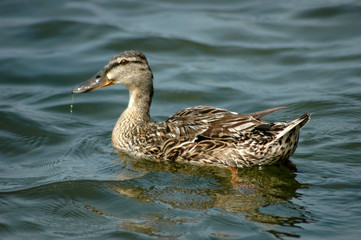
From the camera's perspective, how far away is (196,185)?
6977 mm

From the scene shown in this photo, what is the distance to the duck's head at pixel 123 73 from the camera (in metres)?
8.14

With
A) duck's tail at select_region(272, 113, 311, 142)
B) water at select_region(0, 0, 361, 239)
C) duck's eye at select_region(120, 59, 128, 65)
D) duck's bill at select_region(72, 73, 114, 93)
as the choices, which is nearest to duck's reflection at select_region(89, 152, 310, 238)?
water at select_region(0, 0, 361, 239)

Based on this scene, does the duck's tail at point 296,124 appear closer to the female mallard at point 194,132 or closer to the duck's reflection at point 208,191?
the female mallard at point 194,132

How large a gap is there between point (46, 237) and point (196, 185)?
207 cm

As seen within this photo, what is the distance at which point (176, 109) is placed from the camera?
1009 centimetres

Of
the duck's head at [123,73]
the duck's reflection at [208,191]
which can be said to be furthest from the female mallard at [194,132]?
the duck's reflection at [208,191]

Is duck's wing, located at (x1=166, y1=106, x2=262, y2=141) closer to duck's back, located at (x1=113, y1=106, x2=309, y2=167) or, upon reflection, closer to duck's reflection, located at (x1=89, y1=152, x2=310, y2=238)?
duck's back, located at (x1=113, y1=106, x2=309, y2=167)

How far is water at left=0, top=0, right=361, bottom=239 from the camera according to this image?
618 centimetres

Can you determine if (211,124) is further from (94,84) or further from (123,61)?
(94,84)

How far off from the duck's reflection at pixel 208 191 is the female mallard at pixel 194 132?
199mm

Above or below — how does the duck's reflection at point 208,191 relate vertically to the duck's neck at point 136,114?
below

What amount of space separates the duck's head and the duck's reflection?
122 cm

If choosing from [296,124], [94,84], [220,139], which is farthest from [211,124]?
[94,84]

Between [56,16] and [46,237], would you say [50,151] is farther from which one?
[56,16]
